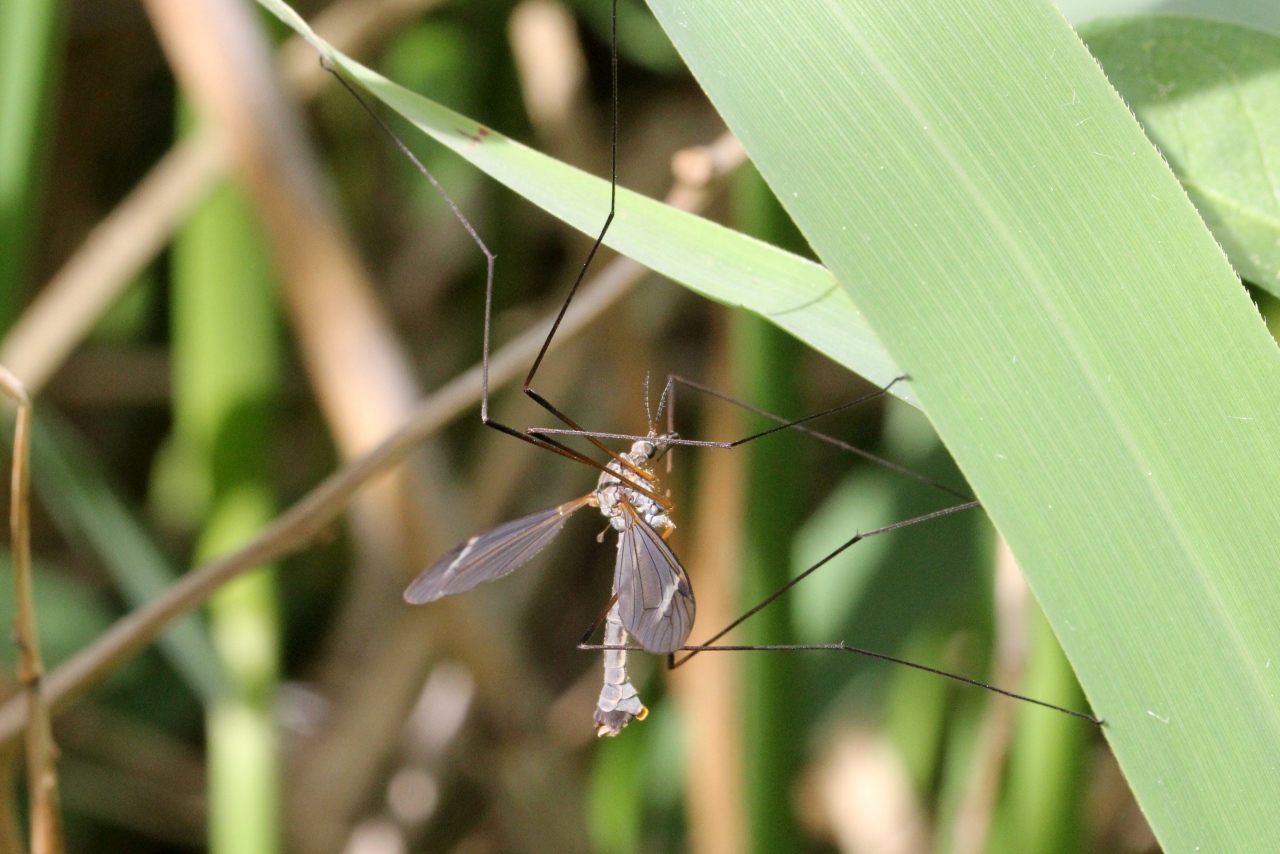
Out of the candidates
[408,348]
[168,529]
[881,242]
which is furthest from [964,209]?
[168,529]

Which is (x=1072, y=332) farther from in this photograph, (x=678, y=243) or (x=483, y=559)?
(x=483, y=559)

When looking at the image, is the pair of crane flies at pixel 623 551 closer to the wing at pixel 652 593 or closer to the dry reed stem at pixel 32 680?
the wing at pixel 652 593

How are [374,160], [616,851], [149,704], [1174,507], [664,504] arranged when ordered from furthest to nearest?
[374,160]
[149,704]
[616,851]
[664,504]
[1174,507]

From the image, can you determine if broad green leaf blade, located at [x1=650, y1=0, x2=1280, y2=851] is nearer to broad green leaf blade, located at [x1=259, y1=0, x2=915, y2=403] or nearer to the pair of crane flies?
broad green leaf blade, located at [x1=259, y1=0, x2=915, y2=403]

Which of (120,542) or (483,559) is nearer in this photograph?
(483,559)

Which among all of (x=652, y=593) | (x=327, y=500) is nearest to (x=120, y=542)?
(x=327, y=500)

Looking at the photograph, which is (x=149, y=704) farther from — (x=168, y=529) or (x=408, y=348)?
(x=408, y=348)
